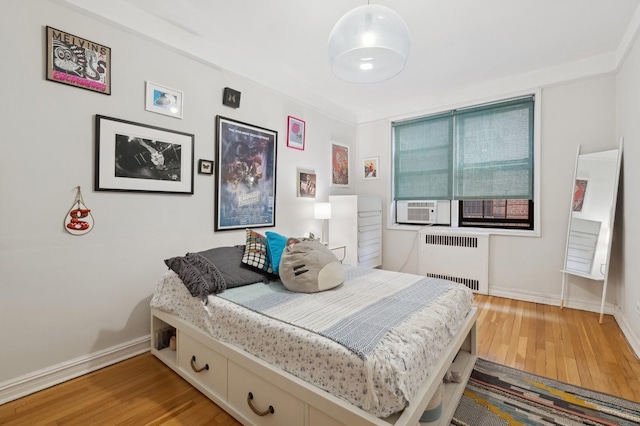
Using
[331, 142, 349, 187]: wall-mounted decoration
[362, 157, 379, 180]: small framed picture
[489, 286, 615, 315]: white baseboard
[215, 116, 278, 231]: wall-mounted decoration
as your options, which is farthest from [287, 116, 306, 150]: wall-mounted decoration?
[489, 286, 615, 315]: white baseboard

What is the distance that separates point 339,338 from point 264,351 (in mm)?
427

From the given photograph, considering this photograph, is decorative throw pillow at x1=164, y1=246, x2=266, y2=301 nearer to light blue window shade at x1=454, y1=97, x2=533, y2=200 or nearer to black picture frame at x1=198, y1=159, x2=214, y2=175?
black picture frame at x1=198, y1=159, x2=214, y2=175

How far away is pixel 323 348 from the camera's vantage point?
122 centimetres

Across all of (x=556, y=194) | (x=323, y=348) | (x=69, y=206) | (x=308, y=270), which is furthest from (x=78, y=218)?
(x=556, y=194)

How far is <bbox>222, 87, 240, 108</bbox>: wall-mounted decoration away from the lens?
278 cm

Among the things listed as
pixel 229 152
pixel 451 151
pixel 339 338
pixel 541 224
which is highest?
pixel 451 151

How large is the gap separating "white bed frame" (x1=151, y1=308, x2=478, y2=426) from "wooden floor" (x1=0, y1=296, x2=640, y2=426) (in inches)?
3.7

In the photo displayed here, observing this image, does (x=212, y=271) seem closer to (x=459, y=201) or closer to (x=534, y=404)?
(x=534, y=404)

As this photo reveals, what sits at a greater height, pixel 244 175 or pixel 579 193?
pixel 244 175

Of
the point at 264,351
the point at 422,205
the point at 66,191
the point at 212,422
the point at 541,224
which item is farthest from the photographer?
the point at 422,205

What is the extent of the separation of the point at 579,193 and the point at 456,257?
1.44 metres

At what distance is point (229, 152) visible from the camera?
9.32 feet

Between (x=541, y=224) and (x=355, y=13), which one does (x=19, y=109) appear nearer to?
(x=355, y=13)

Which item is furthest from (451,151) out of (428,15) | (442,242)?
(428,15)
